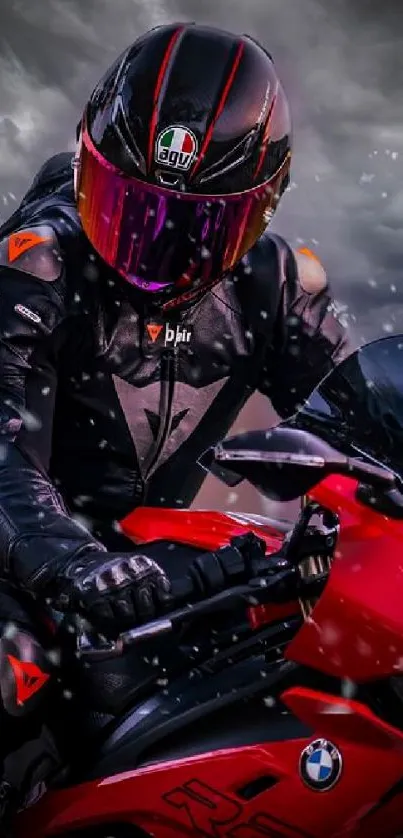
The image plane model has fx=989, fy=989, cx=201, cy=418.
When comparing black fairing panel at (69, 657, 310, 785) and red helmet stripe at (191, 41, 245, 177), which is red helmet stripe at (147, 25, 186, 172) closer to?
red helmet stripe at (191, 41, 245, 177)

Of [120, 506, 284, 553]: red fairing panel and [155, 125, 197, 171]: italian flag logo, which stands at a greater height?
[155, 125, 197, 171]: italian flag logo

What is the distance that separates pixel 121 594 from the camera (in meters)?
1.44

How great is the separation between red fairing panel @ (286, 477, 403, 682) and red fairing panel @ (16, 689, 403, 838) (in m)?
0.06

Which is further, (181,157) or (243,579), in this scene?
(181,157)

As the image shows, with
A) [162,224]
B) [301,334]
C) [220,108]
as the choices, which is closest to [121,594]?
[162,224]

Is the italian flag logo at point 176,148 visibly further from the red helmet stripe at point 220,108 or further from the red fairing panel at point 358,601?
the red fairing panel at point 358,601

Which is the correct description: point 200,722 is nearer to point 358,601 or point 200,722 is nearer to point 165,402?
point 358,601

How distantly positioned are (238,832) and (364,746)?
0.26 m

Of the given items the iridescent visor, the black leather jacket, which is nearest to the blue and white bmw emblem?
the black leather jacket

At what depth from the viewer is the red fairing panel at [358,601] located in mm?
1192

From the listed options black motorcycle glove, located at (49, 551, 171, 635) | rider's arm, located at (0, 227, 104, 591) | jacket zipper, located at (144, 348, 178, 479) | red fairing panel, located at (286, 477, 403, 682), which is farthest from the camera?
jacket zipper, located at (144, 348, 178, 479)

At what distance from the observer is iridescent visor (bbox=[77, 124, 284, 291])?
6.44 ft

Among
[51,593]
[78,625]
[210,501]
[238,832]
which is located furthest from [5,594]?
[210,501]

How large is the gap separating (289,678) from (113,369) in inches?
40.4
